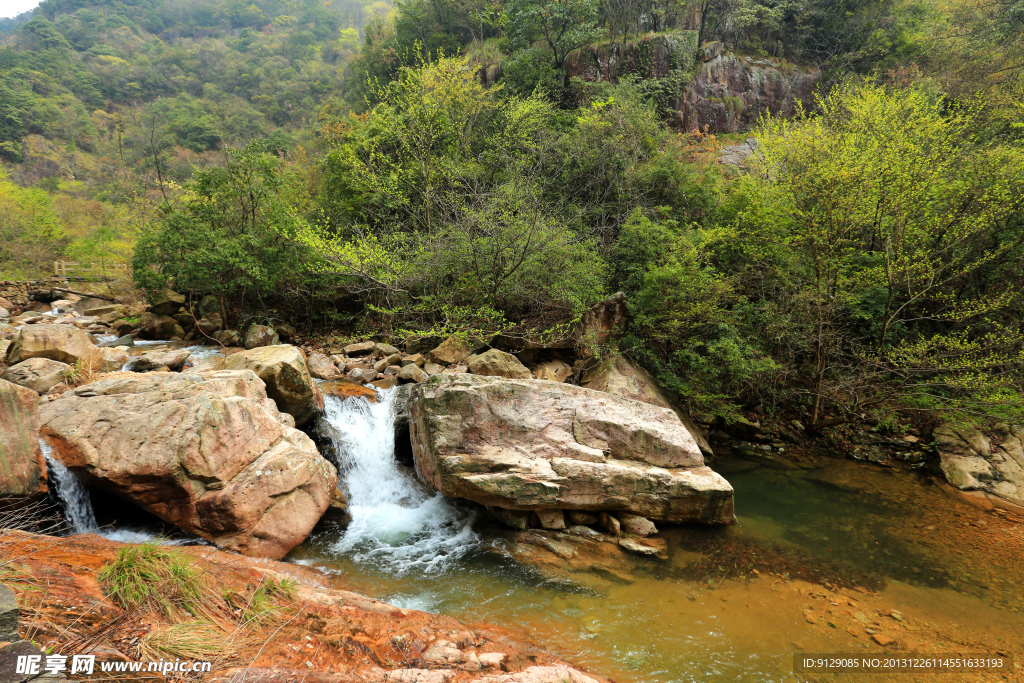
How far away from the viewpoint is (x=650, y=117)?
48.6 ft

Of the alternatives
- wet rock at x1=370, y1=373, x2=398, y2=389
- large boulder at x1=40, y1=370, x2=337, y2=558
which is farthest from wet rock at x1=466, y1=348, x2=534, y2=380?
large boulder at x1=40, y1=370, x2=337, y2=558

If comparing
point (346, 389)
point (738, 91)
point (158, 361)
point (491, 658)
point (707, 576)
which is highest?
point (738, 91)

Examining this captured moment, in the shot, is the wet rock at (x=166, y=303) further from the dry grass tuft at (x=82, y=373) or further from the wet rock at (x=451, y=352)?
the wet rock at (x=451, y=352)

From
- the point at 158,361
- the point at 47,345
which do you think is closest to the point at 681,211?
the point at 158,361

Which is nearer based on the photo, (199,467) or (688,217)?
(199,467)

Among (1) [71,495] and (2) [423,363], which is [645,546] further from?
(1) [71,495]

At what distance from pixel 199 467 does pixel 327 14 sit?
75.7 metres

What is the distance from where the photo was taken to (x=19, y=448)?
4.87m

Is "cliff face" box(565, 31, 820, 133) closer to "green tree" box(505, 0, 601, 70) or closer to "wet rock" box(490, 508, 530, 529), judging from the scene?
"green tree" box(505, 0, 601, 70)

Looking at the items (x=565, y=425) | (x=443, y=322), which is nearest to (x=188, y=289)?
(x=443, y=322)

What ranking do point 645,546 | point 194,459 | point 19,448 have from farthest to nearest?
1. point 645,546
2. point 194,459
3. point 19,448

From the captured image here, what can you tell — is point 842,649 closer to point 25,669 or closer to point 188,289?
point 25,669

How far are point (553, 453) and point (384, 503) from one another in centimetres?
307

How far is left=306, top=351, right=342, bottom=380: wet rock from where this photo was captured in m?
9.95
